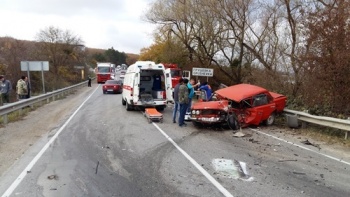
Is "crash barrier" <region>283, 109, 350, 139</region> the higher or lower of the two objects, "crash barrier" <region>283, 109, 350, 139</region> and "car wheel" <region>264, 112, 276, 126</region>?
the higher

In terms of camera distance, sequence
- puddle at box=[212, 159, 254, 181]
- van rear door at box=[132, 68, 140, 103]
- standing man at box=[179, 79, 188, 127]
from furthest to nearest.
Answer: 1. van rear door at box=[132, 68, 140, 103]
2. standing man at box=[179, 79, 188, 127]
3. puddle at box=[212, 159, 254, 181]

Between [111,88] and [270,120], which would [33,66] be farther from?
[270,120]

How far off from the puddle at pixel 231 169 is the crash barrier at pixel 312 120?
468 cm

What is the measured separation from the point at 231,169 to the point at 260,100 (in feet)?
20.3

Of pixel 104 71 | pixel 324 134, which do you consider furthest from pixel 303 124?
pixel 104 71

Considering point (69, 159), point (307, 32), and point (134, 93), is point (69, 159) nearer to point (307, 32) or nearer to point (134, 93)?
point (134, 93)

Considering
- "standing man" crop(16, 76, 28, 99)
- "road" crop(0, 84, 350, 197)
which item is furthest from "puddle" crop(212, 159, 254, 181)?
"standing man" crop(16, 76, 28, 99)

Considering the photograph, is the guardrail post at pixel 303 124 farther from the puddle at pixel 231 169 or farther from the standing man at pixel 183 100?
the puddle at pixel 231 169

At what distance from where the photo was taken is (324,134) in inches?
448

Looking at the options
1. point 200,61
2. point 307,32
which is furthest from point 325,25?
point 200,61

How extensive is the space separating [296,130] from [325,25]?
400 cm

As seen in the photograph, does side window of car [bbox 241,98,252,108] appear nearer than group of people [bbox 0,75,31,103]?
Yes

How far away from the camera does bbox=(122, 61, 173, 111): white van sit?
16.2m

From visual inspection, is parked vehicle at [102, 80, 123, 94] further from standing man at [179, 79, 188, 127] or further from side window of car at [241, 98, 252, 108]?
side window of car at [241, 98, 252, 108]
